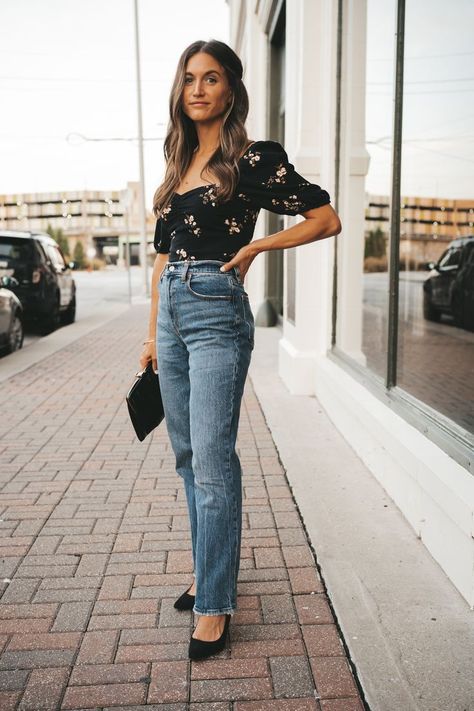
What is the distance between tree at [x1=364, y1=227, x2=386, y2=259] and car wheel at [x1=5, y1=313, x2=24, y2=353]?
20.5 ft

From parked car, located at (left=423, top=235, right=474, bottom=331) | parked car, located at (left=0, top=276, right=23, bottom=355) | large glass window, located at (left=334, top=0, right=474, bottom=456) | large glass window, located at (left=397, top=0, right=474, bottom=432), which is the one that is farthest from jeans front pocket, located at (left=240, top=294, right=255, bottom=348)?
parked car, located at (left=0, top=276, right=23, bottom=355)

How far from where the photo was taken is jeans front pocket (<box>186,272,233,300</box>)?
244 cm

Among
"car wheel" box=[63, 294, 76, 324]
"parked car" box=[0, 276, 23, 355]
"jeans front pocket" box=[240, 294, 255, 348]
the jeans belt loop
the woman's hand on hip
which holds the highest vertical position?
the woman's hand on hip

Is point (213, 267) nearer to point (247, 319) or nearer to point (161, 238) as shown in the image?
point (247, 319)

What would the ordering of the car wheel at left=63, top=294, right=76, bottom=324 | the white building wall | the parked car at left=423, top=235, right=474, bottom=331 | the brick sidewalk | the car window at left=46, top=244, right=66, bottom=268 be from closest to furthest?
the brick sidewalk < the parked car at left=423, top=235, right=474, bottom=331 < the white building wall < the car window at left=46, top=244, right=66, bottom=268 < the car wheel at left=63, top=294, right=76, bottom=324

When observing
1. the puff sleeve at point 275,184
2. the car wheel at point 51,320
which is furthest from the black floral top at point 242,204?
the car wheel at point 51,320

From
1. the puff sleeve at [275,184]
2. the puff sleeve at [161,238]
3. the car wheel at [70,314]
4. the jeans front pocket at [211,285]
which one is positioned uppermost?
the puff sleeve at [275,184]

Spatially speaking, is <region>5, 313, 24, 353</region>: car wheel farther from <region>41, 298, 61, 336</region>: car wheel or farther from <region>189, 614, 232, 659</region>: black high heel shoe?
<region>189, 614, 232, 659</region>: black high heel shoe

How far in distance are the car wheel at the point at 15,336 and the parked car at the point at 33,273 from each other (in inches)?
90.5

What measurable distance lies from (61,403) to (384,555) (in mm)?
4259

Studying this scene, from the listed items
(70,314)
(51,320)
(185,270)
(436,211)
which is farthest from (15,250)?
(185,270)

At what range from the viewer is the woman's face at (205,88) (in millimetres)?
2543

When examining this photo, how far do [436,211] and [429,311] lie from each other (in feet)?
2.25

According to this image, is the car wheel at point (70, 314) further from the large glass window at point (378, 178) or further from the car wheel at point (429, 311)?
the car wheel at point (429, 311)
